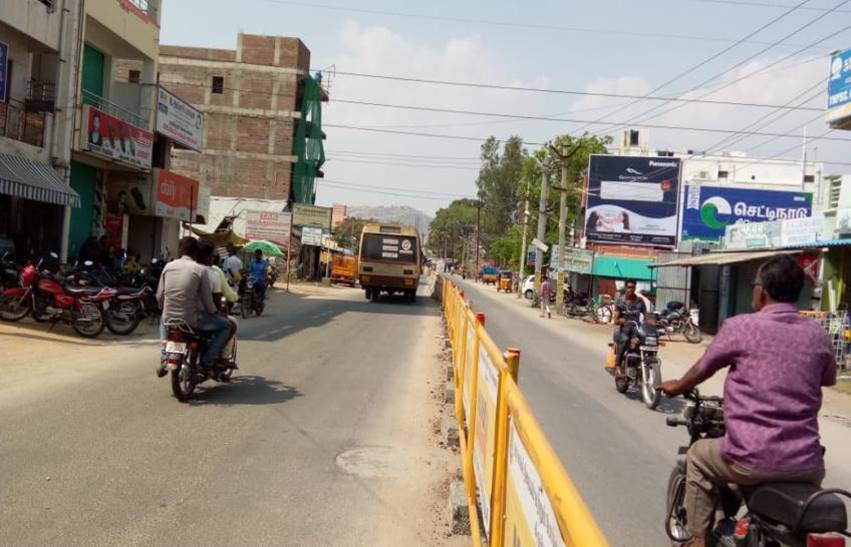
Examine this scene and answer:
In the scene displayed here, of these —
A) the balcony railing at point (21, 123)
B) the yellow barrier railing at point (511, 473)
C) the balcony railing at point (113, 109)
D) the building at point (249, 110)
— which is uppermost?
the building at point (249, 110)

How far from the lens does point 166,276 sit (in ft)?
26.1

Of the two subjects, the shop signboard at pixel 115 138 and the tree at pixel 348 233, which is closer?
the shop signboard at pixel 115 138

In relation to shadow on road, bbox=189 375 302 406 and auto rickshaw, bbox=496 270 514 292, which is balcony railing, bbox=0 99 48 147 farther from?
auto rickshaw, bbox=496 270 514 292

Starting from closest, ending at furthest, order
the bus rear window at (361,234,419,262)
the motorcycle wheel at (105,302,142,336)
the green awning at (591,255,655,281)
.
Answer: the motorcycle wheel at (105,302,142,336) → the bus rear window at (361,234,419,262) → the green awning at (591,255,655,281)

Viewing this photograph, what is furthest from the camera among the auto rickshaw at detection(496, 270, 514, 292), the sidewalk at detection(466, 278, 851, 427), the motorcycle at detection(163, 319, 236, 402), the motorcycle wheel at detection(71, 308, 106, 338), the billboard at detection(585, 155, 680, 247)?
the auto rickshaw at detection(496, 270, 514, 292)

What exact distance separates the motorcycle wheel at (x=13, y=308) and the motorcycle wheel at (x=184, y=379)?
6.29 m

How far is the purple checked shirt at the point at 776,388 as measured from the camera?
130 inches

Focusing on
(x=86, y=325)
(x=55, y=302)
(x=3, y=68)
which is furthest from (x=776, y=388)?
(x=3, y=68)

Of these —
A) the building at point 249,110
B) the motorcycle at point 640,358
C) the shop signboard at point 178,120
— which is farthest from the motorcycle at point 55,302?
the building at point 249,110

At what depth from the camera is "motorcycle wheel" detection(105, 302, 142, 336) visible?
12805mm

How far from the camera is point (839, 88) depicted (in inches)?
774

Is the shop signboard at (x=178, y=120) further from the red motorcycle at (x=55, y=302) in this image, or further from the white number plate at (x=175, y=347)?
the white number plate at (x=175, y=347)

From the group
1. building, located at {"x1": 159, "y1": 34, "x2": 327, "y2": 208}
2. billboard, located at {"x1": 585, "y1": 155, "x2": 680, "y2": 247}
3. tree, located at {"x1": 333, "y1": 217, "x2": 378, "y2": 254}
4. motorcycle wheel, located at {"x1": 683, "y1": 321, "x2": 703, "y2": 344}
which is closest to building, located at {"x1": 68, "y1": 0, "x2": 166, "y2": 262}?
motorcycle wheel, located at {"x1": 683, "y1": 321, "x2": 703, "y2": 344}

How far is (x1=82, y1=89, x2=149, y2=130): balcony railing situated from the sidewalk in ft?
48.6
